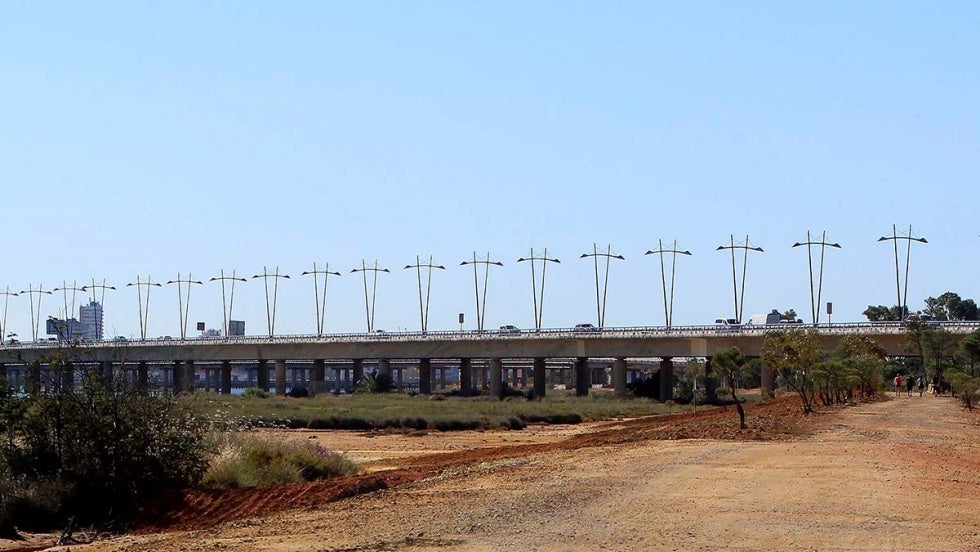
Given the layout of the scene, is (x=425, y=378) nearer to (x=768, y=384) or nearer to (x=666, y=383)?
(x=666, y=383)

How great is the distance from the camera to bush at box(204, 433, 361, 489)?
25.5 m

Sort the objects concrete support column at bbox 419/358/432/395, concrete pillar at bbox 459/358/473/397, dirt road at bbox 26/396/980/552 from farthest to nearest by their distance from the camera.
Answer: concrete support column at bbox 419/358/432/395, concrete pillar at bbox 459/358/473/397, dirt road at bbox 26/396/980/552

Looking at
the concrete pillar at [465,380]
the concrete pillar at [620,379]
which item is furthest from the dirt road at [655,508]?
the concrete pillar at [465,380]

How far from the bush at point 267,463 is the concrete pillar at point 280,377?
336 feet

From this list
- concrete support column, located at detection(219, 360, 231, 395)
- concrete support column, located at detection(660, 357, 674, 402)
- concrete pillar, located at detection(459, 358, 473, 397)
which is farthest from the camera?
concrete support column, located at detection(219, 360, 231, 395)

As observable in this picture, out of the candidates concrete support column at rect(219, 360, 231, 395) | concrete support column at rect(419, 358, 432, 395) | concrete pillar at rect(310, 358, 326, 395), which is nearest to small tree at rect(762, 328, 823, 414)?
concrete support column at rect(419, 358, 432, 395)

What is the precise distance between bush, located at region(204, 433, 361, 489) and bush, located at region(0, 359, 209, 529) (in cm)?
82

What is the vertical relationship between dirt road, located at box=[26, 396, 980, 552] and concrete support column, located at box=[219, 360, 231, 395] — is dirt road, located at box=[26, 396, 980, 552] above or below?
above

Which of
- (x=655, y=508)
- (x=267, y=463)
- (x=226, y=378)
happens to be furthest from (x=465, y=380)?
(x=655, y=508)

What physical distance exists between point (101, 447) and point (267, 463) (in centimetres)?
444

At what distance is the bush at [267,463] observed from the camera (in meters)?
25.5

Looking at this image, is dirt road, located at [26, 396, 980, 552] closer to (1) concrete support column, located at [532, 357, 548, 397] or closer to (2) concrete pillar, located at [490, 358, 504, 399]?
(1) concrete support column, located at [532, 357, 548, 397]

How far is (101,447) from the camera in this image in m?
23.8

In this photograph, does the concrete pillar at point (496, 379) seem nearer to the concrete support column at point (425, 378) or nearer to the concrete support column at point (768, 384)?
the concrete support column at point (425, 378)
